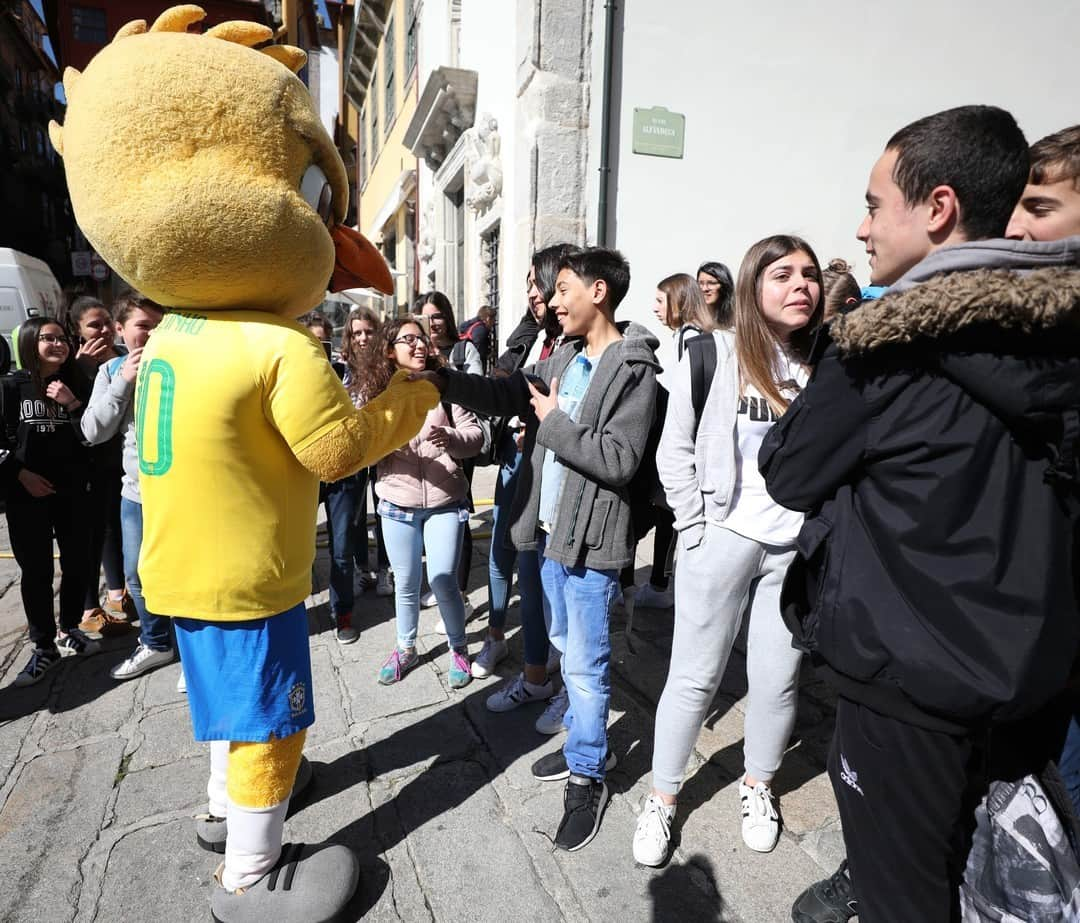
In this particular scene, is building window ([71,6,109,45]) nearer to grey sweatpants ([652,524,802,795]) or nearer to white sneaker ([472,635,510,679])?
white sneaker ([472,635,510,679])

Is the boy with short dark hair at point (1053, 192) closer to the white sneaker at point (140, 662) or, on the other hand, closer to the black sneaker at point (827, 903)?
the black sneaker at point (827, 903)

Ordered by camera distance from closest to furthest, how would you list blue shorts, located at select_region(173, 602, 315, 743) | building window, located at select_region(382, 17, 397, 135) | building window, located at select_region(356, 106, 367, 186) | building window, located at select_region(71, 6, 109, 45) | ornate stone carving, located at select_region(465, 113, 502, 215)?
blue shorts, located at select_region(173, 602, 315, 743)
ornate stone carving, located at select_region(465, 113, 502, 215)
building window, located at select_region(382, 17, 397, 135)
building window, located at select_region(356, 106, 367, 186)
building window, located at select_region(71, 6, 109, 45)

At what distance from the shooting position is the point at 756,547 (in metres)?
2.01

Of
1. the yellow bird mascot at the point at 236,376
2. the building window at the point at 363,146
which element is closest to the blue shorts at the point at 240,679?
the yellow bird mascot at the point at 236,376

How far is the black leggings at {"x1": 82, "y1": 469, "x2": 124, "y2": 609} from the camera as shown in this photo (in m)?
3.57

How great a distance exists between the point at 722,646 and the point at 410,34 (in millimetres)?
15263

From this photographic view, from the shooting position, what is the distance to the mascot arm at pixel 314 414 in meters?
1.59

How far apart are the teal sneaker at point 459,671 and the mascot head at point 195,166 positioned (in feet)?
6.81

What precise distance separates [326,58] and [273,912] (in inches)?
1583

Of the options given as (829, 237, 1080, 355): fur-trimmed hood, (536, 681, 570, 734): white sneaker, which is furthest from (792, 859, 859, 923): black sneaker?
(829, 237, 1080, 355): fur-trimmed hood

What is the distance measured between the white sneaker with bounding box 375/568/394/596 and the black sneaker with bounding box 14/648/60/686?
1732 mm

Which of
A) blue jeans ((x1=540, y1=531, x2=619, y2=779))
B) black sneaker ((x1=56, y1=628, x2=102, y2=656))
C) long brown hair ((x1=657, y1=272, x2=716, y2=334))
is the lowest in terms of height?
black sneaker ((x1=56, y1=628, x2=102, y2=656))

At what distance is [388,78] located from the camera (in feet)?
55.2

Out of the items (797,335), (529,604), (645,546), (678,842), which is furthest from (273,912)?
(645,546)
